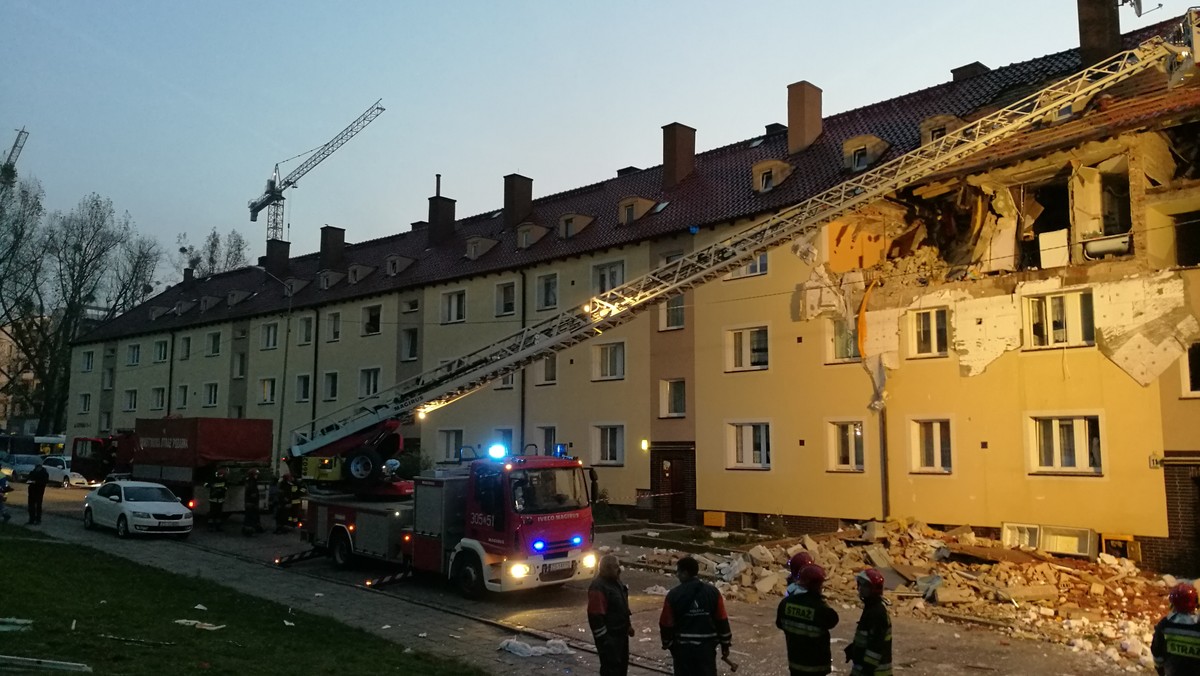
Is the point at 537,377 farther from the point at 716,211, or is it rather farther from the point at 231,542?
the point at 231,542

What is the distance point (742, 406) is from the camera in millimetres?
26234

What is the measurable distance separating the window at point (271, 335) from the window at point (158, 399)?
10.4m

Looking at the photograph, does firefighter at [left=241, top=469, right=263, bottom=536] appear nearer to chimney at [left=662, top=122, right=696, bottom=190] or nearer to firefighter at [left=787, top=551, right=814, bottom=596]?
chimney at [left=662, top=122, right=696, bottom=190]

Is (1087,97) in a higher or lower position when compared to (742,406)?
higher

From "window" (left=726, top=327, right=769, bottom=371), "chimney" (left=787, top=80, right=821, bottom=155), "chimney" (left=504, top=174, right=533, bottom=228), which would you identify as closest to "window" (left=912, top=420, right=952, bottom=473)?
"window" (left=726, top=327, right=769, bottom=371)

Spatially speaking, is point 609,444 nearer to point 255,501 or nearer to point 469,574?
point 255,501

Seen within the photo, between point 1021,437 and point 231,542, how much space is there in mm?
19399

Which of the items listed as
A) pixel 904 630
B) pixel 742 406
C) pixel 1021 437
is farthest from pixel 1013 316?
pixel 904 630

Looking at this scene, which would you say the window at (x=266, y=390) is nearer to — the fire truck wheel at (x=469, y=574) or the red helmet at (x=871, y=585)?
the fire truck wheel at (x=469, y=574)

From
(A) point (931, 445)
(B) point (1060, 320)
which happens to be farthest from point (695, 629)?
(A) point (931, 445)

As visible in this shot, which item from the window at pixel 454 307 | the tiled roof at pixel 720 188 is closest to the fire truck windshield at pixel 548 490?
the tiled roof at pixel 720 188

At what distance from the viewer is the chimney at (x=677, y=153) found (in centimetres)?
3312

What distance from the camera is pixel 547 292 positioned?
3309cm

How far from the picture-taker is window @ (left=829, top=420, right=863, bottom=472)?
23.4 metres
